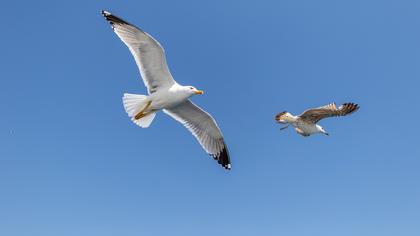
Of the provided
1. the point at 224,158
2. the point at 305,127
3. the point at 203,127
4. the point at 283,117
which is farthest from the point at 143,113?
the point at 305,127

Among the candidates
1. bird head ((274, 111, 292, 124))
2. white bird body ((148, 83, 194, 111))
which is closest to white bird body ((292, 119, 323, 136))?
bird head ((274, 111, 292, 124))

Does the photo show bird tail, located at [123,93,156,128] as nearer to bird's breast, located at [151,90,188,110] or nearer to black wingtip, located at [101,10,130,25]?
bird's breast, located at [151,90,188,110]

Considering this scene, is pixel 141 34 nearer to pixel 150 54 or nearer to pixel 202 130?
pixel 150 54

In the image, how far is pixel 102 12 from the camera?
12.3 m

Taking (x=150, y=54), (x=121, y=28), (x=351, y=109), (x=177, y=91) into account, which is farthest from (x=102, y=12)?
(x=351, y=109)

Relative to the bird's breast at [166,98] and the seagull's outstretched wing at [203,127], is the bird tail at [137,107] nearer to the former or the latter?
A: the bird's breast at [166,98]

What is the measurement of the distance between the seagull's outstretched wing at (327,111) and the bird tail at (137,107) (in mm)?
3202

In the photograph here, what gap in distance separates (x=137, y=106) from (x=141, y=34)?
65.5 inches

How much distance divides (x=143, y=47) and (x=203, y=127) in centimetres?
276

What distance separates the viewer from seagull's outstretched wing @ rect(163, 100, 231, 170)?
1357 cm

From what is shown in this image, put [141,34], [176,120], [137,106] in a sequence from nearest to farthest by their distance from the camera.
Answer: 1. [141,34]
2. [137,106]
3. [176,120]

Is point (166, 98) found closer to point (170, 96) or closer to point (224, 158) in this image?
point (170, 96)

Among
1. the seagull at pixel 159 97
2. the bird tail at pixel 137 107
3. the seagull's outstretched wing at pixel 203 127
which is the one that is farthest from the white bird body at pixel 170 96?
the seagull's outstretched wing at pixel 203 127

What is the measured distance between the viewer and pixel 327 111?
12359 millimetres
